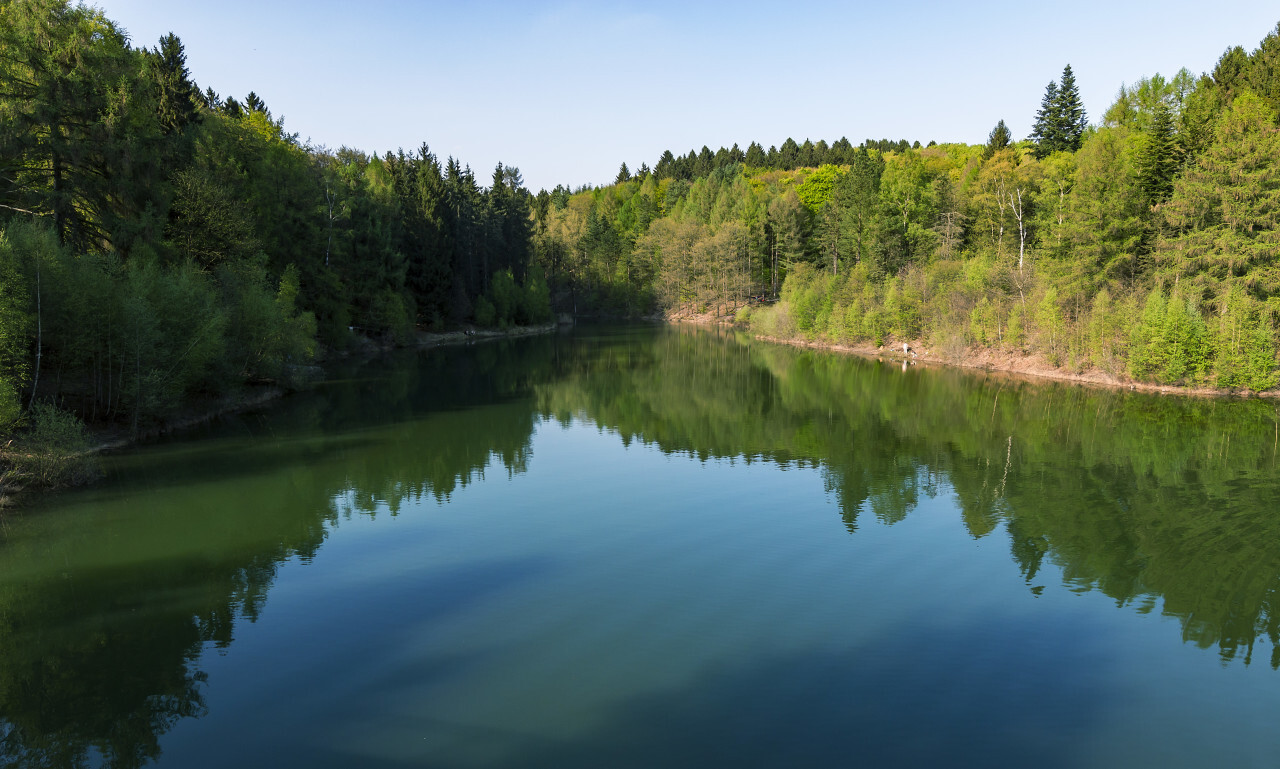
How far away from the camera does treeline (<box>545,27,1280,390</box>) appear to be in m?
31.9

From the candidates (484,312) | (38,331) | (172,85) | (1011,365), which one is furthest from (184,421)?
(484,312)

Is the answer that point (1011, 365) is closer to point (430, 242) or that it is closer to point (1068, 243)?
point (1068, 243)

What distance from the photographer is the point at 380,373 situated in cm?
4131

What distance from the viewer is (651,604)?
12.0 meters

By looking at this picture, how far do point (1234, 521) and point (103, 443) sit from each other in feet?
92.6

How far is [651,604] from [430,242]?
165 ft

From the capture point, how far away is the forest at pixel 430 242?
69.7 feet

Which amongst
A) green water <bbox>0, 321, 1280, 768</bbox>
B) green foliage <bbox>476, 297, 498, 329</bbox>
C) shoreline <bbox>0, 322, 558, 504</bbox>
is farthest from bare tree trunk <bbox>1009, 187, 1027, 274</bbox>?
green foliage <bbox>476, 297, 498, 329</bbox>

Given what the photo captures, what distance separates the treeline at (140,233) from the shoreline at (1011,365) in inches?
Answer: 1379

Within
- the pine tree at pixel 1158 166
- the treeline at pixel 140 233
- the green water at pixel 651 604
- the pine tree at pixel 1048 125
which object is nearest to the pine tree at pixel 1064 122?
the pine tree at pixel 1048 125

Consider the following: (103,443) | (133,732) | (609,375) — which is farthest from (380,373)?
(133,732)

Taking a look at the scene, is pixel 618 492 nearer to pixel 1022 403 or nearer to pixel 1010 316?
pixel 1022 403

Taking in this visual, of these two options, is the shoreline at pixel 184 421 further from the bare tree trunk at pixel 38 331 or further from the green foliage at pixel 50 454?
the bare tree trunk at pixel 38 331

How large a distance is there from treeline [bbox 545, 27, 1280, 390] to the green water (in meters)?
10.1
